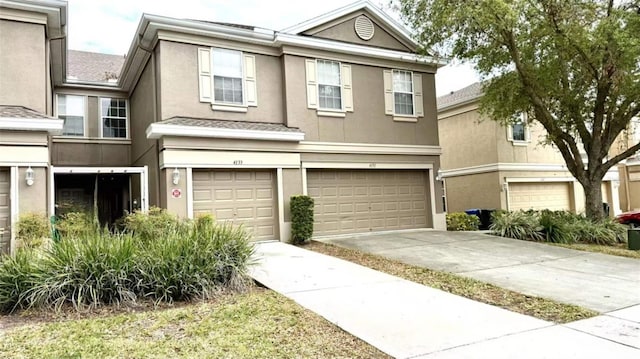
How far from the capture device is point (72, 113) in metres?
16.1

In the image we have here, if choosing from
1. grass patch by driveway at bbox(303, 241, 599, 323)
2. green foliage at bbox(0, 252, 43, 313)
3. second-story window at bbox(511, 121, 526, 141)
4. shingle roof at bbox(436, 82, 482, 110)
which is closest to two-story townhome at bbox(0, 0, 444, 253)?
grass patch by driveway at bbox(303, 241, 599, 323)

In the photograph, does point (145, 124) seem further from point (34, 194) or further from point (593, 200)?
point (593, 200)

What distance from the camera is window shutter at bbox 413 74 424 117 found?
15688mm

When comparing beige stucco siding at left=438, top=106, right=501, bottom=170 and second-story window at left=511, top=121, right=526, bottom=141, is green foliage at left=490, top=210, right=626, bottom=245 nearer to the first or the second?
beige stucco siding at left=438, top=106, right=501, bottom=170

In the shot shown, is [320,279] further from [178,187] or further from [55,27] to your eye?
[55,27]

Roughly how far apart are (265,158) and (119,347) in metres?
8.42

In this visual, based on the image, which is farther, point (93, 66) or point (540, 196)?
point (540, 196)

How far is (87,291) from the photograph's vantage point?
6426mm

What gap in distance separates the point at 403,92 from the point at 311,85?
140 inches

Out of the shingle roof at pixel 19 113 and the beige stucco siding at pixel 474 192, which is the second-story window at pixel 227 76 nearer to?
the shingle roof at pixel 19 113

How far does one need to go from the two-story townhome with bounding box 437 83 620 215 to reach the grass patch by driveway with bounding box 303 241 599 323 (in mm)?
9992

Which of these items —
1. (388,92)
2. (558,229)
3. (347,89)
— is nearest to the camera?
(558,229)

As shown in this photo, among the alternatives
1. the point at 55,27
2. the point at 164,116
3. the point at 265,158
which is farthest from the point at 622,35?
the point at 55,27

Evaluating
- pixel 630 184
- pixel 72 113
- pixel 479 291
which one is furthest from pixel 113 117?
pixel 630 184
